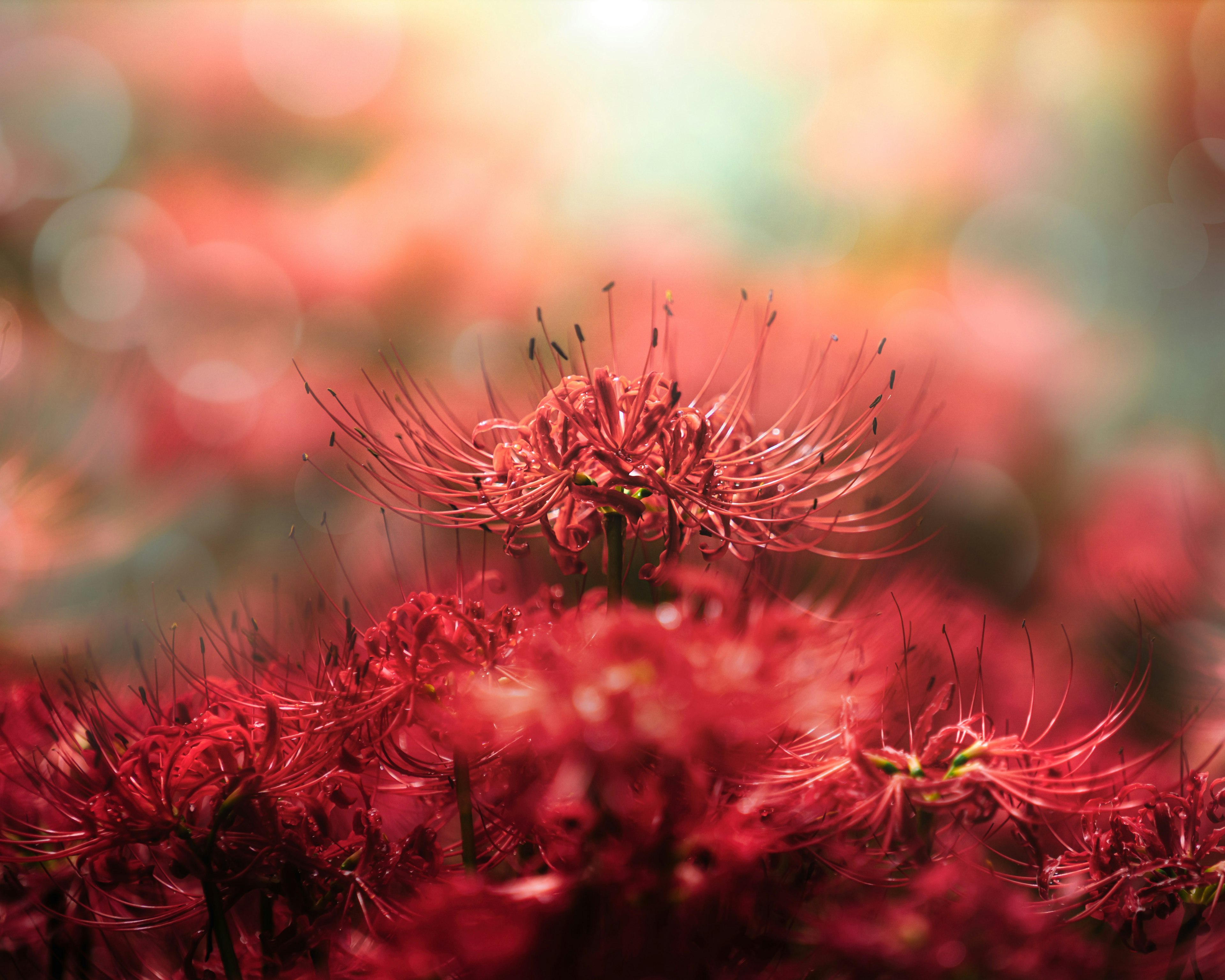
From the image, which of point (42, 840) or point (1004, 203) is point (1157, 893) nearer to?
point (42, 840)

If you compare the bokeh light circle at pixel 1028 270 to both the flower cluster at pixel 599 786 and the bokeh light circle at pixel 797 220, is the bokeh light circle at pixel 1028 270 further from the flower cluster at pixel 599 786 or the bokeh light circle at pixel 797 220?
the flower cluster at pixel 599 786

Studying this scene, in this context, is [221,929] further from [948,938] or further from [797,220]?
[797,220]

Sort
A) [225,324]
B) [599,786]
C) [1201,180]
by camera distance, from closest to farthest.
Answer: [599,786], [1201,180], [225,324]

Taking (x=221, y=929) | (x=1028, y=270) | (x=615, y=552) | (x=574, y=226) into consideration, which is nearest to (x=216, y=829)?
(x=221, y=929)

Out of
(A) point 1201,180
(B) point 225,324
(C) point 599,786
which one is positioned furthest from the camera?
(B) point 225,324

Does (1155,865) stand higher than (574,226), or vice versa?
(574,226)

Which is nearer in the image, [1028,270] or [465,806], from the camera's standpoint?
[465,806]

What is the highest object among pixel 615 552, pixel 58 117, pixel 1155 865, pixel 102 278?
pixel 58 117
